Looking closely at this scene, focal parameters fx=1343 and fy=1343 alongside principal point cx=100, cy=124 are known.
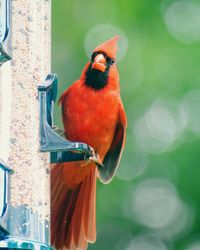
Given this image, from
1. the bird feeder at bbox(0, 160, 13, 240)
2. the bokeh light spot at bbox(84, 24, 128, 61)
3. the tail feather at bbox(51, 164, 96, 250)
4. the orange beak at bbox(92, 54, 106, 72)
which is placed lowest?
the tail feather at bbox(51, 164, 96, 250)

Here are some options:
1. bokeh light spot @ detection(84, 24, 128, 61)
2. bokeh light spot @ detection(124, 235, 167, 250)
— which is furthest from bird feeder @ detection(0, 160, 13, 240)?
bokeh light spot @ detection(124, 235, 167, 250)

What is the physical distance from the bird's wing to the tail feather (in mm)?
161

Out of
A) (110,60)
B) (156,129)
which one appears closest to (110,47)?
(110,60)

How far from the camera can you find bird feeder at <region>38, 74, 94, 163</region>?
16.7ft

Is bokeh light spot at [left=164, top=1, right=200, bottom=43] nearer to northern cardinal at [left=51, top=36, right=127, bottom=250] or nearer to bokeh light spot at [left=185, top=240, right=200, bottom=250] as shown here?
bokeh light spot at [left=185, top=240, right=200, bottom=250]

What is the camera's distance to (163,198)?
356 inches

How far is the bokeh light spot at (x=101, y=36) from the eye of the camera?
8430mm

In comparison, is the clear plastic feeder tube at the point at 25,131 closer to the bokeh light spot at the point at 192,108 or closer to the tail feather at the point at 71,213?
the tail feather at the point at 71,213

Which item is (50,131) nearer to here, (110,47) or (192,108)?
(110,47)

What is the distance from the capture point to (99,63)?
6.44 m

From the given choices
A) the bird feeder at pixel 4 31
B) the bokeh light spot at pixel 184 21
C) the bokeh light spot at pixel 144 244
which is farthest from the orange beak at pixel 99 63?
the bokeh light spot at pixel 144 244

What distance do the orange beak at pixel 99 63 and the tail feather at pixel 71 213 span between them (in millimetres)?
515

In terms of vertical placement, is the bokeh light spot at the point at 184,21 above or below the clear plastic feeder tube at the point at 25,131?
above

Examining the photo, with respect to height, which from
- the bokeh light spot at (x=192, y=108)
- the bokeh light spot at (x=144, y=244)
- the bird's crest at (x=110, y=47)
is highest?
the bird's crest at (x=110, y=47)
